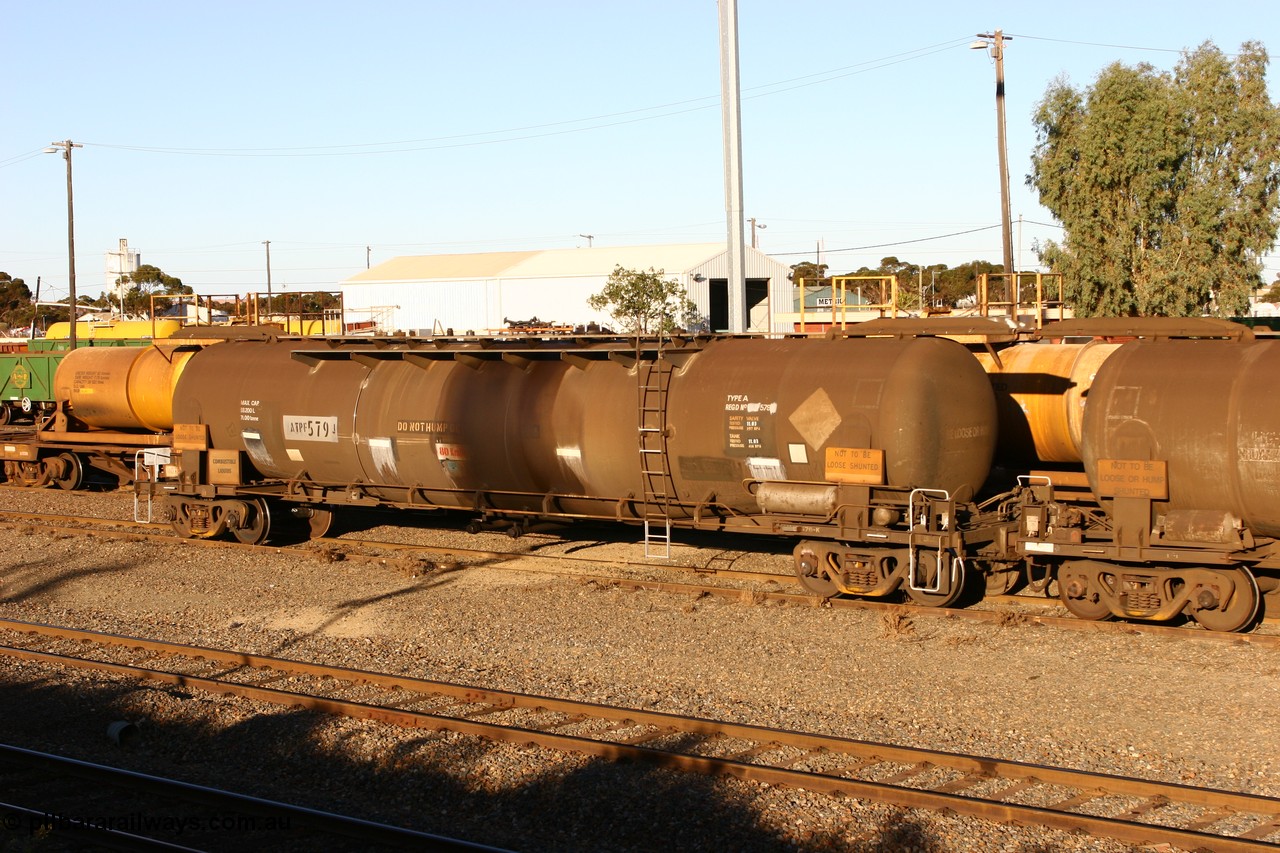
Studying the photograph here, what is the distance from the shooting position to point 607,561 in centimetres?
1669

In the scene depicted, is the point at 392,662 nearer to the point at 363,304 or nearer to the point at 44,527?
the point at 44,527

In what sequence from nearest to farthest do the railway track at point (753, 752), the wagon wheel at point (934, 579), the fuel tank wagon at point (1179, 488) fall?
the railway track at point (753, 752), the fuel tank wagon at point (1179, 488), the wagon wheel at point (934, 579)

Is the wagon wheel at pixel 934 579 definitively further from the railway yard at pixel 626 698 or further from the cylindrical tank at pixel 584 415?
the cylindrical tank at pixel 584 415

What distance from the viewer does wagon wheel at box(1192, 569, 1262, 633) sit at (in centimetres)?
1172

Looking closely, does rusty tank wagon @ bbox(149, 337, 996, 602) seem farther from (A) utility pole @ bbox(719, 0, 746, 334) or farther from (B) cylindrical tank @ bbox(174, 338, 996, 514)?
(A) utility pole @ bbox(719, 0, 746, 334)

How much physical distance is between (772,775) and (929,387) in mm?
6134

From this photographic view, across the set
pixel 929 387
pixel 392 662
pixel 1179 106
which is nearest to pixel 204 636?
pixel 392 662

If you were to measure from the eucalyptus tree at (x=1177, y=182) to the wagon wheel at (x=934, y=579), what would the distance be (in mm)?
19163

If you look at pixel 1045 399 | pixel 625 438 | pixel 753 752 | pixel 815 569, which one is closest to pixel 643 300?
pixel 625 438

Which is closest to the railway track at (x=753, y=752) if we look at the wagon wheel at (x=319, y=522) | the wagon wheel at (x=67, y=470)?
the wagon wheel at (x=319, y=522)

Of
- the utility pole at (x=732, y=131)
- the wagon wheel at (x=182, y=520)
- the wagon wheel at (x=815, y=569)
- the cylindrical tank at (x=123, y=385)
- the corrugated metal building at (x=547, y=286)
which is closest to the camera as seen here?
the wagon wheel at (x=815, y=569)

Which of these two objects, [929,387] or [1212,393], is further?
[929,387]

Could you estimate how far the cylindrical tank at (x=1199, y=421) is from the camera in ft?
37.0
